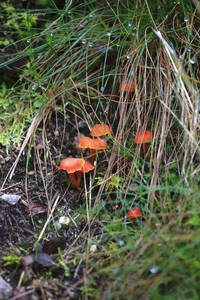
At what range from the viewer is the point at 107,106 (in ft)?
6.64

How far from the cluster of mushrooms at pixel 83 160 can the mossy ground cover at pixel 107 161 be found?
0.06 m

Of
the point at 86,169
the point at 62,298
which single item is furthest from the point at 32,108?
the point at 62,298

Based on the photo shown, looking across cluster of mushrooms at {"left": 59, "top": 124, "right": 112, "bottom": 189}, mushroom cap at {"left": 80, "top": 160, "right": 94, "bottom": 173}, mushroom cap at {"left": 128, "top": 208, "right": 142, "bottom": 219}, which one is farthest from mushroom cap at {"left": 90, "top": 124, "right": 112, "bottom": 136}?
mushroom cap at {"left": 128, "top": 208, "right": 142, "bottom": 219}

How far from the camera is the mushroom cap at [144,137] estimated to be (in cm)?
180

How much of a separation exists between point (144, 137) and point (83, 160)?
1.30 ft

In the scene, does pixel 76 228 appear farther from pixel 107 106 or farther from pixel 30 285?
pixel 107 106

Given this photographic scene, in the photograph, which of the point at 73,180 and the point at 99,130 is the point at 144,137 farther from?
the point at 73,180

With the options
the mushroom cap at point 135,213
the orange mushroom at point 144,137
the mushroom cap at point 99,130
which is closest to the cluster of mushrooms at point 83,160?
the mushroom cap at point 99,130

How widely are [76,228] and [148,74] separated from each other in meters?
1.07

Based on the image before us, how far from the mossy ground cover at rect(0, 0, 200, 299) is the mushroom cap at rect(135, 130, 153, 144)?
3cm

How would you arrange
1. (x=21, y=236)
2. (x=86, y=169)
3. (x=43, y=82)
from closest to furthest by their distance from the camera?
(x=21, y=236)
(x=86, y=169)
(x=43, y=82)

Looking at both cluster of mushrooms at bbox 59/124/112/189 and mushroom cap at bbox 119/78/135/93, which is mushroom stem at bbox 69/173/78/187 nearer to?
cluster of mushrooms at bbox 59/124/112/189

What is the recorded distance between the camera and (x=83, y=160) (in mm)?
1836

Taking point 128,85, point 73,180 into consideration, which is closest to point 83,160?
point 73,180
